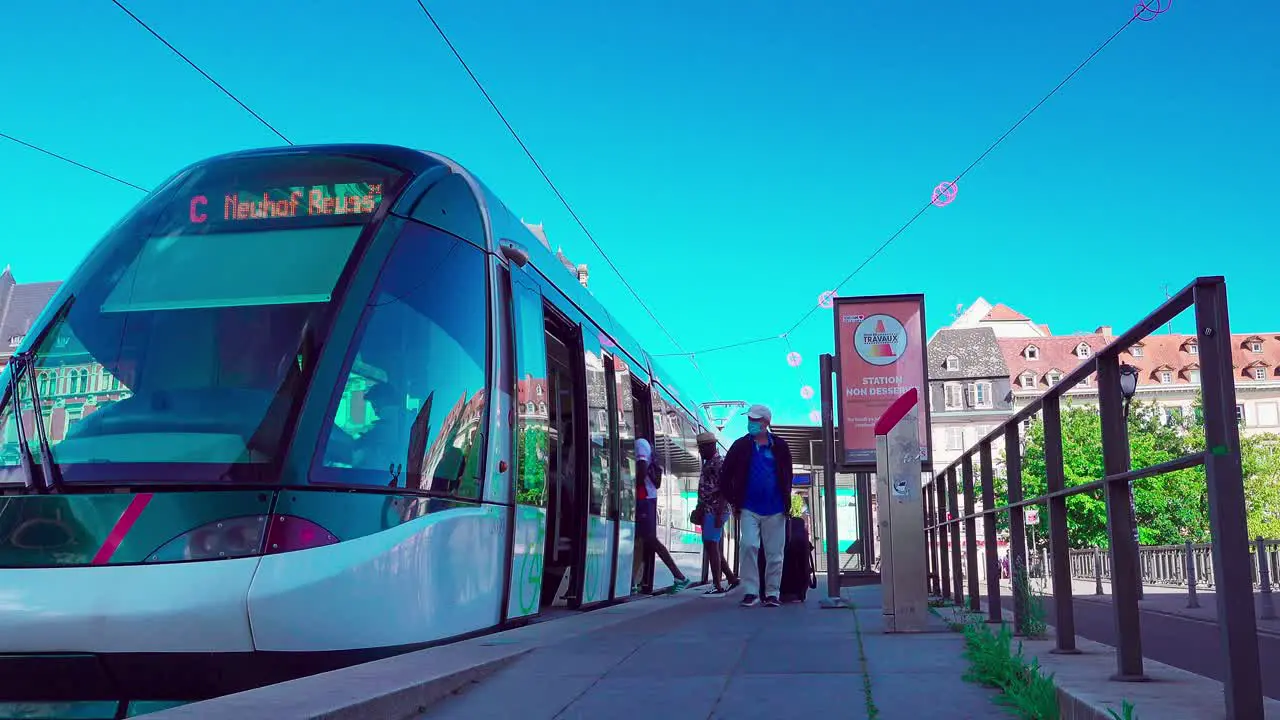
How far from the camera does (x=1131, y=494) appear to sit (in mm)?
4793

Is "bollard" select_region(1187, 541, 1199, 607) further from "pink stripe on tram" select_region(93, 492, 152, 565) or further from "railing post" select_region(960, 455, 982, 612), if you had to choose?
"pink stripe on tram" select_region(93, 492, 152, 565)

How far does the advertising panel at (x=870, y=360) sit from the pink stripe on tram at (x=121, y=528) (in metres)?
8.20

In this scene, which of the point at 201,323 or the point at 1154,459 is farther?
the point at 201,323

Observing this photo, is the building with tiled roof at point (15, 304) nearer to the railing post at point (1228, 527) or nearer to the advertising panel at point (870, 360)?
the advertising panel at point (870, 360)

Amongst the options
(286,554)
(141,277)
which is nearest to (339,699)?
(286,554)

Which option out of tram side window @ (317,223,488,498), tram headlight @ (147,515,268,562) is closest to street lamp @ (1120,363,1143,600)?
tram side window @ (317,223,488,498)

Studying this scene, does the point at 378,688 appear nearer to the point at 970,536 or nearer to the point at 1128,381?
the point at 1128,381

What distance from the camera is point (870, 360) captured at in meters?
13.1

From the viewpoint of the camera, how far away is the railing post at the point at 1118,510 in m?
4.69

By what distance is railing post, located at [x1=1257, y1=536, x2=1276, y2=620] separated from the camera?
1425cm

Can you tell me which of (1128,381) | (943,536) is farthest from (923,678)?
(943,536)

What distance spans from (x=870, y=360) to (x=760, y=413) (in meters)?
1.41

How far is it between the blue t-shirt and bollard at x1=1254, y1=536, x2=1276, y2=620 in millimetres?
6262

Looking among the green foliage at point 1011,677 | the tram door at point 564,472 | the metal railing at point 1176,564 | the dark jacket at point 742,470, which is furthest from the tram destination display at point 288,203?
the metal railing at point 1176,564
